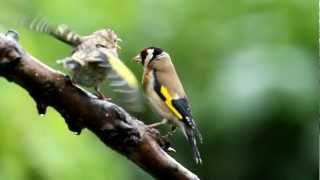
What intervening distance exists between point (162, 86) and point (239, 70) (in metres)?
0.88

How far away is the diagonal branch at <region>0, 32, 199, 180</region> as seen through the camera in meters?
0.49

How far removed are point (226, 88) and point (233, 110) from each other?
1.8 inches

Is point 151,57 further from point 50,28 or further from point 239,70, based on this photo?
point 239,70

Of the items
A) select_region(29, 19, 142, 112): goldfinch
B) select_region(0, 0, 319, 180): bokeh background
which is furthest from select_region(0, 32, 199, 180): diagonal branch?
select_region(0, 0, 319, 180): bokeh background

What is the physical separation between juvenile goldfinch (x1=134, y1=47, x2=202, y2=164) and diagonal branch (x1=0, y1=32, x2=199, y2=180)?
3 centimetres

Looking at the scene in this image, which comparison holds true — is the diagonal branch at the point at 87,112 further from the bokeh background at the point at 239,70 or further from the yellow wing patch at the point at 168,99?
the bokeh background at the point at 239,70

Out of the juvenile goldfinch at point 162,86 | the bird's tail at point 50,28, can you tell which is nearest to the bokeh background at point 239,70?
the juvenile goldfinch at point 162,86

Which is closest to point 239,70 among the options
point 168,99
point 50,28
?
point 168,99

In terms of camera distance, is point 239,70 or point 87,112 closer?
point 87,112

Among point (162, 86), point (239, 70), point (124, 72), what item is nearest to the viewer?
point (124, 72)

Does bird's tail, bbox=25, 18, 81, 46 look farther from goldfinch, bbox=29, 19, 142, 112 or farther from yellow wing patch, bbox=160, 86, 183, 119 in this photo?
yellow wing patch, bbox=160, 86, 183, 119

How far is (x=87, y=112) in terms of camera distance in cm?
51

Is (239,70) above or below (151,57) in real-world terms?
below

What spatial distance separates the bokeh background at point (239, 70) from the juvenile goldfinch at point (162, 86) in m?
0.67
